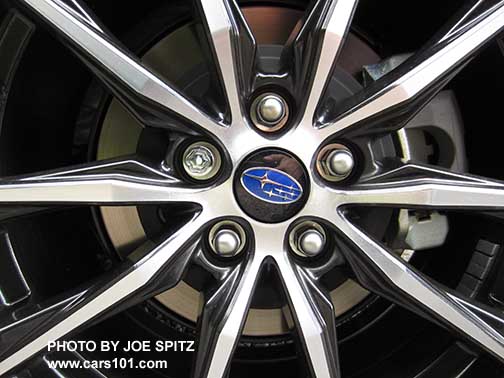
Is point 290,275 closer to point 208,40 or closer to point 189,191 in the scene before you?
point 189,191

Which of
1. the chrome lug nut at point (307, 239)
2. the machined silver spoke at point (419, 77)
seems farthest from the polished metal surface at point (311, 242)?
the machined silver spoke at point (419, 77)

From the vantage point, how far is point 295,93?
3.06 feet

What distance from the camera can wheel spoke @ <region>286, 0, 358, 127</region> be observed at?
90 cm

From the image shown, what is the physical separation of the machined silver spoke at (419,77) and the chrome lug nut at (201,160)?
14cm

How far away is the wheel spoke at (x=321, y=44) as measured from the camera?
0.90 meters

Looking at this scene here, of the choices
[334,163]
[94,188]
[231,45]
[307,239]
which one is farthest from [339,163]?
[94,188]

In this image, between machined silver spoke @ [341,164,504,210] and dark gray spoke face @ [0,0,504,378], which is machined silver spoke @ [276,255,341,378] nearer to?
dark gray spoke face @ [0,0,504,378]

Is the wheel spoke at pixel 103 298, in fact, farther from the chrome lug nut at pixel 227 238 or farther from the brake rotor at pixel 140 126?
the brake rotor at pixel 140 126

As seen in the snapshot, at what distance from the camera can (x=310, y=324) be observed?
3.09ft

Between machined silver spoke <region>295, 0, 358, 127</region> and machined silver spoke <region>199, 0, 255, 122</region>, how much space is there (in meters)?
0.08

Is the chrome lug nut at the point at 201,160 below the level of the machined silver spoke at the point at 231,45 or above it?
below

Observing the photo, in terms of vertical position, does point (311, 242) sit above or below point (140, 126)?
below

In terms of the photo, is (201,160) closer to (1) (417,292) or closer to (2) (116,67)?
(2) (116,67)

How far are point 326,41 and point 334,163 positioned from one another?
0.16 meters
